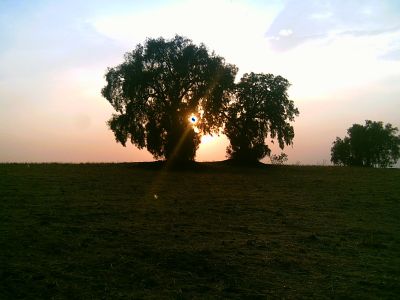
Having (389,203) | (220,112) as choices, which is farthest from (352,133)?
(389,203)

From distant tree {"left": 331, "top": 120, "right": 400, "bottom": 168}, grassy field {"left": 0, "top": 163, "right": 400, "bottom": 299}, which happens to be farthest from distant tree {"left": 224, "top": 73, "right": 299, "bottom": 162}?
distant tree {"left": 331, "top": 120, "right": 400, "bottom": 168}

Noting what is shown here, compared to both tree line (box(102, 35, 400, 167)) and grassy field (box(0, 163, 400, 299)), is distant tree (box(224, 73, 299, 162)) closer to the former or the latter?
tree line (box(102, 35, 400, 167))

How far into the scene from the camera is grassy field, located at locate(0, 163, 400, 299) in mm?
12156

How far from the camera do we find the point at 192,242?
16.6 meters

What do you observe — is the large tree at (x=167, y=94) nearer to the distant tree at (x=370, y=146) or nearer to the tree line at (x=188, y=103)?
the tree line at (x=188, y=103)

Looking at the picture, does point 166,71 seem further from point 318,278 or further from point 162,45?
point 318,278

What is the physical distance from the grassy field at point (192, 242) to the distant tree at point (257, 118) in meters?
23.7

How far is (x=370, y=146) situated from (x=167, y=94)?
176ft

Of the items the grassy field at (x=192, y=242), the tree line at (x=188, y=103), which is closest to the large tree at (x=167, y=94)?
the tree line at (x=188, y=103)

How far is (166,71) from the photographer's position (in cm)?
5022

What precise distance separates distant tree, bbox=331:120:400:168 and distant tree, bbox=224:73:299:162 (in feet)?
127

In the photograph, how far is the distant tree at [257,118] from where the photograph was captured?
5475 centimetres

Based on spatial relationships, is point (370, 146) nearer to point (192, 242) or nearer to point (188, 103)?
point (188, 103)

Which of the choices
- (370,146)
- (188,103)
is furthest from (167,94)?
(370,146)
